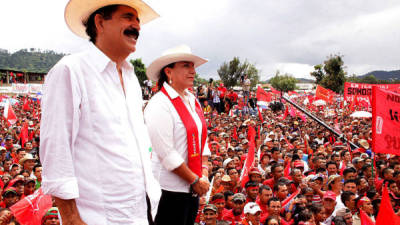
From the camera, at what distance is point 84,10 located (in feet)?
4.39

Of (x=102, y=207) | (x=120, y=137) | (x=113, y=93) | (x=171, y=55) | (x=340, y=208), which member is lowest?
(x=340, y=208)

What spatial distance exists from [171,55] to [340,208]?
139 inches

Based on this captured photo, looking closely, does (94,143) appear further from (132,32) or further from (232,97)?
(232,97)

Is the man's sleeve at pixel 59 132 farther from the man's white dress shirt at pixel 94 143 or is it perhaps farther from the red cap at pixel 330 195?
the red cap at pixel 330 195

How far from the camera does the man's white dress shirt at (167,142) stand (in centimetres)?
198

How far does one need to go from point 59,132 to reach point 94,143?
0.15m

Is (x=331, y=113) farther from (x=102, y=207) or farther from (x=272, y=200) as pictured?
(x=102, y=207)

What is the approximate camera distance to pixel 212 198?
448 centimetres

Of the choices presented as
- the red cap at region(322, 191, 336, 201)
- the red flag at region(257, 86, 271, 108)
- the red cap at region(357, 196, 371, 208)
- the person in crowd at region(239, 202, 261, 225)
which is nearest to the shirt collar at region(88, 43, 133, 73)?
the person in crowd at region(239, 202, 261, 225)

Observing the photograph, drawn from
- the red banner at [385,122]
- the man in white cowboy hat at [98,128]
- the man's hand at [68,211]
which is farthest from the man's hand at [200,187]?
the red banner at [385,122]

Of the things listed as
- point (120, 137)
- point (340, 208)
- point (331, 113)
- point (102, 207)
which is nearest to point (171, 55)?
point (120, 137)

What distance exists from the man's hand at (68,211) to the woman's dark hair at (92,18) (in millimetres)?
698

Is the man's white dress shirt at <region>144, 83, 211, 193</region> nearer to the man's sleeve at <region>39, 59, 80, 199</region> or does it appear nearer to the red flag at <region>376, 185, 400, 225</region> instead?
the man's sleeve at <region>39, 59, 80, 199</region>

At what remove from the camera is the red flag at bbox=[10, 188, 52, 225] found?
3.37m
